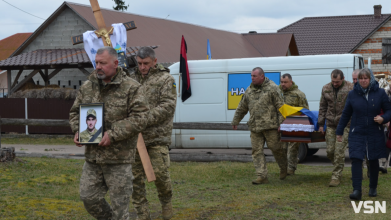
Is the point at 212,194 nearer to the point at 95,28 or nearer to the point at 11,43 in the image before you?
the point at 95,28

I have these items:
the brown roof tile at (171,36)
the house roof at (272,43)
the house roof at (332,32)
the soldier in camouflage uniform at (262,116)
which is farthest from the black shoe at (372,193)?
the house roof at (332,32)

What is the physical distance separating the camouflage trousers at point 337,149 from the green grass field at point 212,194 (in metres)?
0.26

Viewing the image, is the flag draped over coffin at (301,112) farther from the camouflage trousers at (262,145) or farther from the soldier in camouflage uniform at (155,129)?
the soldier in camouflage uniform at (155,129)

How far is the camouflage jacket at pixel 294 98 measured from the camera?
30.7 feet

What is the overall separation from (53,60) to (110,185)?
16313mm

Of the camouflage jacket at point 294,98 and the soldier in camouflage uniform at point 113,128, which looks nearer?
the soldier in camouflage uniform at point 113,128

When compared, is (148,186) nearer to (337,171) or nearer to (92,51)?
(92,51)

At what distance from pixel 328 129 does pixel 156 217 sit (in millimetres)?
3500

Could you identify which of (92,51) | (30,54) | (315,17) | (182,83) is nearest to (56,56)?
(30,54)

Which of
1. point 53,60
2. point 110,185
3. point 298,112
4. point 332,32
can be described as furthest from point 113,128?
point 332,32

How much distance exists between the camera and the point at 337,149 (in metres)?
8.16

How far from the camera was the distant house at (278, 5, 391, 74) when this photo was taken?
31625 millimetres

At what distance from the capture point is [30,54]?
70.9ft

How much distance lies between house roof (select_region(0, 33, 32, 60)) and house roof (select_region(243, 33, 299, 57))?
24453 millimetres
